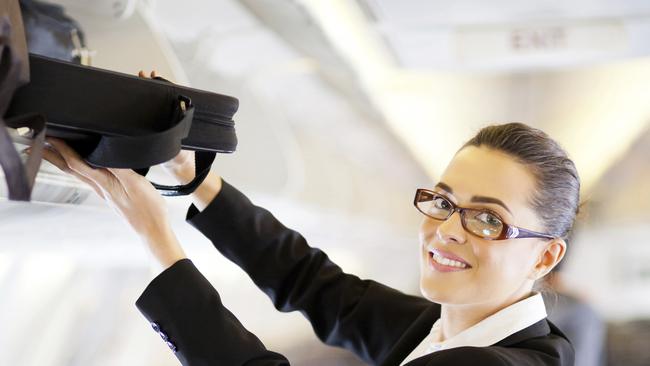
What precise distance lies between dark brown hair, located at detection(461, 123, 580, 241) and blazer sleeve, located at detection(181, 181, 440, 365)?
0.43 m

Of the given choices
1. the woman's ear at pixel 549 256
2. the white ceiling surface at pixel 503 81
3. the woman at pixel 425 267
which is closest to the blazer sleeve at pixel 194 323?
the woman at pixel 425 267

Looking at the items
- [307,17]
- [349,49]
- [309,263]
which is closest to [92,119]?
[309,263]

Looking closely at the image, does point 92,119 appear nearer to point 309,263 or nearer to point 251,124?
point 309,263

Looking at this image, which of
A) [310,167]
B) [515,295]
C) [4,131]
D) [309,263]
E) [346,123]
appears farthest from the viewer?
[346,123]

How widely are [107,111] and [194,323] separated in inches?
19.3

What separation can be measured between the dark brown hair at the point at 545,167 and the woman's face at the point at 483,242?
0.07ft

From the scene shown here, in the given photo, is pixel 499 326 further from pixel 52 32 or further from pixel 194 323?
pixel 52 32

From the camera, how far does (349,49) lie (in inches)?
138

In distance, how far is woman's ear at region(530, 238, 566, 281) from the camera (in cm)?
189

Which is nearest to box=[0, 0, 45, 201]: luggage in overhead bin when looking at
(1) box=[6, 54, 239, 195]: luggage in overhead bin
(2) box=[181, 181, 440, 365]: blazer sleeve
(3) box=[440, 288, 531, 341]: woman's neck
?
(1) box=[6, 54, 239, 195]: luggage in overhead bin

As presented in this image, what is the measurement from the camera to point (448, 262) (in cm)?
181

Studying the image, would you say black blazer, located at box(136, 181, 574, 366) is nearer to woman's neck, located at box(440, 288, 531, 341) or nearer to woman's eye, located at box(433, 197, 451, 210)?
woman's neck, located at box(440, 288, 531, 341)

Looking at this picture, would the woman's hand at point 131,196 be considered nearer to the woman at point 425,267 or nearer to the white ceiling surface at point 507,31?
the woman at point 425,267

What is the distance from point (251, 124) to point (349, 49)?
0.55 metres
